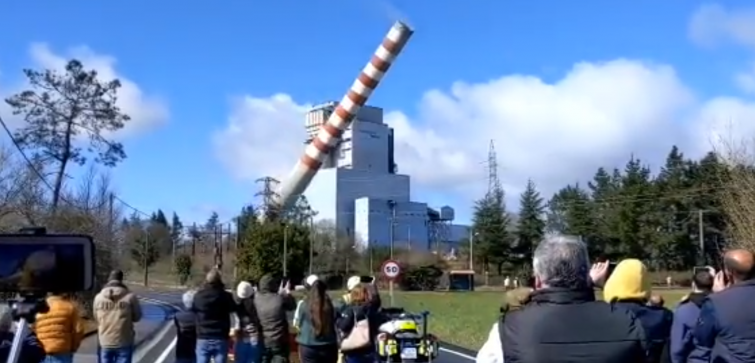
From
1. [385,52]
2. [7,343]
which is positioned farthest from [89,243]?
[385,52]

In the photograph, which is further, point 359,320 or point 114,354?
point 114,354

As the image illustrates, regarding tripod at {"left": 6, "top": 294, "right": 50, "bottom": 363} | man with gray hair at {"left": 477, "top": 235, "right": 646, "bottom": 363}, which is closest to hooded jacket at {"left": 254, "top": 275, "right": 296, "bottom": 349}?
tripod at {"left": 6, "top": 294, "right": 50, "bottom": 363}

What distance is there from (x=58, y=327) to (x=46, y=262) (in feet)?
19.8

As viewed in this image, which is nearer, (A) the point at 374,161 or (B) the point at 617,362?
(B) the point at 617,362

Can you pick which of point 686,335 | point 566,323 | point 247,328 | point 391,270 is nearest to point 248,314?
point 247,328

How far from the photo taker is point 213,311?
1356 cm

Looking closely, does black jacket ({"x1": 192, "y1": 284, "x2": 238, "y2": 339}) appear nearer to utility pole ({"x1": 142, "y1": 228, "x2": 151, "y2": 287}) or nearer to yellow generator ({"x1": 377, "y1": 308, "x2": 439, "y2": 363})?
yellow generator ({"x1": 377, "y1": 308, "x2": 439, "y2": 363})

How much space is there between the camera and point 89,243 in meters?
6.01

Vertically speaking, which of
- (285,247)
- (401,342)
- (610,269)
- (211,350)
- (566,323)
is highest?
(285,247)

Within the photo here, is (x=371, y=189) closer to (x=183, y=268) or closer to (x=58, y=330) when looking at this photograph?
(x=183, y=268)

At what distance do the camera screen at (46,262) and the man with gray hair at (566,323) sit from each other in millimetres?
2350

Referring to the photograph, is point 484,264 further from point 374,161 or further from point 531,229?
point 374,161

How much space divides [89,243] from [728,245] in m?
32.7

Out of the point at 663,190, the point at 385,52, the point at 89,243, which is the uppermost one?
the point at 385,52
